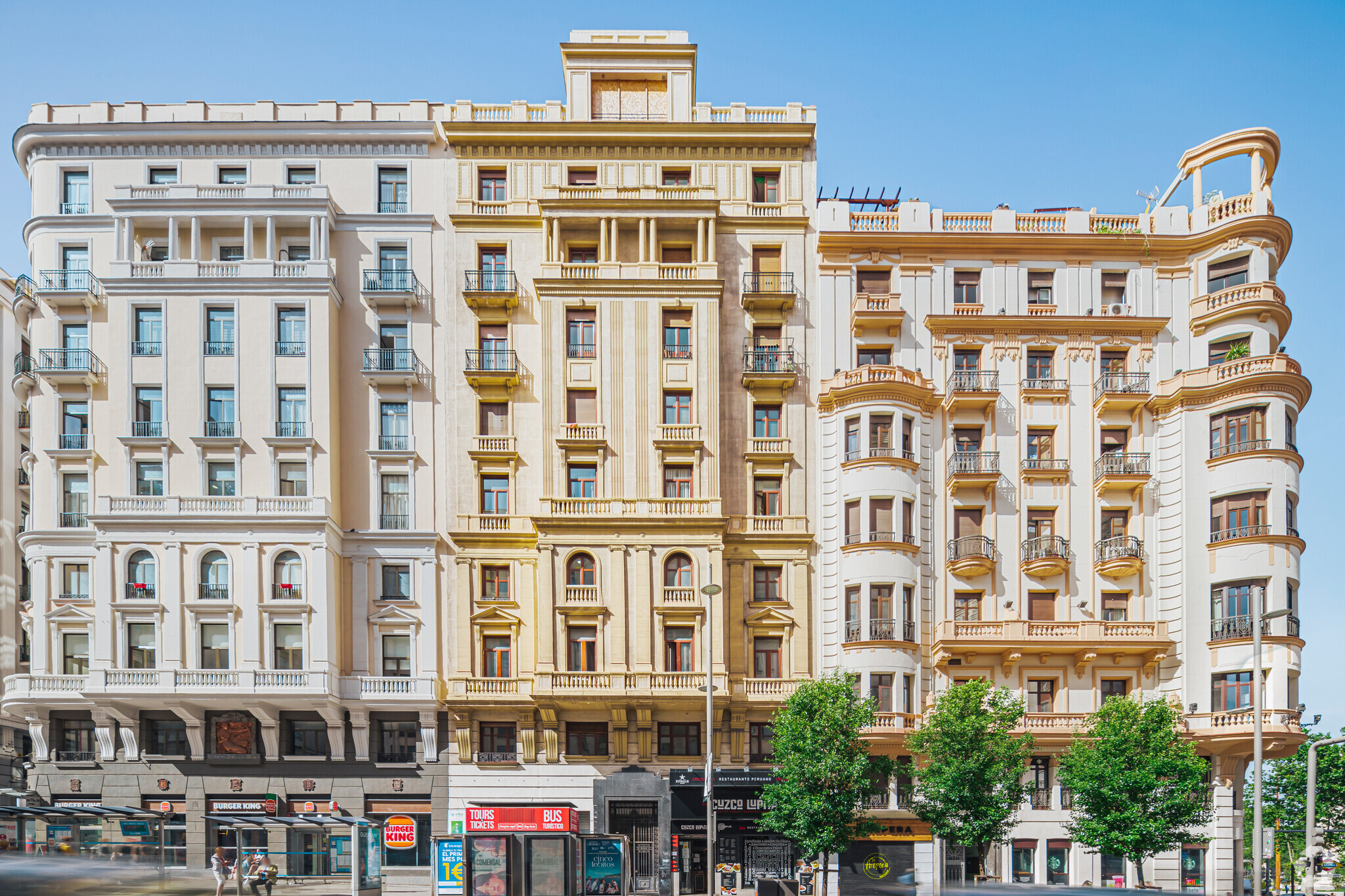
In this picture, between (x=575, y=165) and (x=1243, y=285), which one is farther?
(x=575, y=165)

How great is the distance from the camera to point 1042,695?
151 feet

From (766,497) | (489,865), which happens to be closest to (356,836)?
(489,865)

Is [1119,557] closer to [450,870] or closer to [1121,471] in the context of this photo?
[1121,471]

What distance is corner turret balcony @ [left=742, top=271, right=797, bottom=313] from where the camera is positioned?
1905 inches

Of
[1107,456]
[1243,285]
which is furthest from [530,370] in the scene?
[1243,285]

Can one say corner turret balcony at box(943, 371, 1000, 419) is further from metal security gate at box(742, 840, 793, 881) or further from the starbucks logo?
metal security gate at box(742, 840, 793, 881)

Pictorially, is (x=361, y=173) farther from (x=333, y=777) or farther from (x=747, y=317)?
(x=333, y=777)

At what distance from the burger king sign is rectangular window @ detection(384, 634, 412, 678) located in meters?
5.92

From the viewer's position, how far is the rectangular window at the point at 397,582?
4706cm

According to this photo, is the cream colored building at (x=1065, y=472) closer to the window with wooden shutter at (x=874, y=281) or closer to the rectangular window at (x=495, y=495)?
the window with wooden shutter at (x=874, y=281)

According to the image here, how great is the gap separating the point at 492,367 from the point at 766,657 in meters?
17.3

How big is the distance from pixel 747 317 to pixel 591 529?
38.7 feet

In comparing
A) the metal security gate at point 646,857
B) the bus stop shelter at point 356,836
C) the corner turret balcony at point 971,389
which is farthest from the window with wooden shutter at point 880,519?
the bus stop shelter at point 356,836

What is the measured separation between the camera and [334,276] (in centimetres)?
4772
